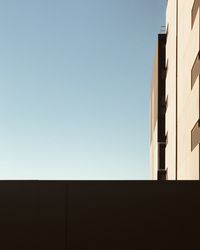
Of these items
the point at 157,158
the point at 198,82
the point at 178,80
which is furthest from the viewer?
the point at 157,158
